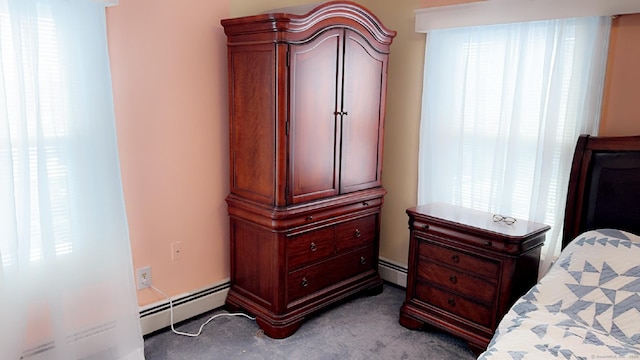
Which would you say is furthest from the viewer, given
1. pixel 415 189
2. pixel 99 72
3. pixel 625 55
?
pixel 415 189

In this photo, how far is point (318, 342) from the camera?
2.56 meters

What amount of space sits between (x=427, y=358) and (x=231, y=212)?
137cm

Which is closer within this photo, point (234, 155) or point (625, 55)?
point (625, 55)

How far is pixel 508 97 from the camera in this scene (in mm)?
2666

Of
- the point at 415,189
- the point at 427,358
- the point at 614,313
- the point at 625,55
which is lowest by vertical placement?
the point at 427,358

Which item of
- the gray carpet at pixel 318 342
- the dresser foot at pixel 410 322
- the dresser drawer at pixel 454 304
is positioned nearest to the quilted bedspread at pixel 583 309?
the dresser drawer at pixel 454 304

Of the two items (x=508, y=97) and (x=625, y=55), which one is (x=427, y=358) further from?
(x=625, y=55)

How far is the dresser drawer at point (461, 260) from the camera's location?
92.5 inches

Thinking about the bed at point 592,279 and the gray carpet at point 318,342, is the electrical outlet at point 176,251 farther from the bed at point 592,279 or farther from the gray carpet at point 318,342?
the bed at point 592,279

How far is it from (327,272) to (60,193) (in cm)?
153

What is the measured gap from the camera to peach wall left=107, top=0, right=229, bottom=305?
2.35 m

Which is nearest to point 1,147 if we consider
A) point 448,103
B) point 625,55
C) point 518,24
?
point 448,103

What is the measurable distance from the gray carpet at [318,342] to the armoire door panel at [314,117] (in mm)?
776

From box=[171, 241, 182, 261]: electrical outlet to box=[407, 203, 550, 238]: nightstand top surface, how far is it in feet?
4.41
